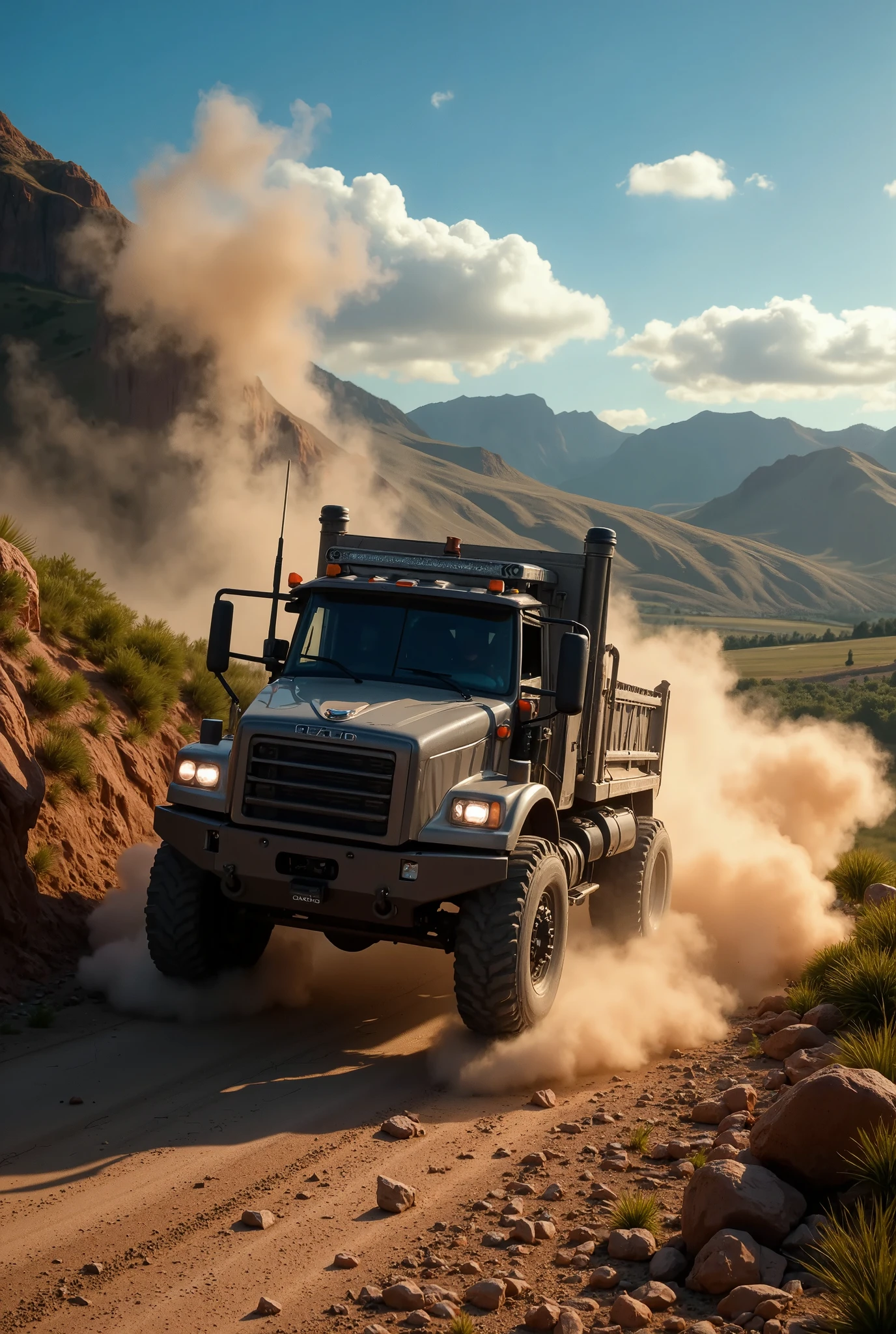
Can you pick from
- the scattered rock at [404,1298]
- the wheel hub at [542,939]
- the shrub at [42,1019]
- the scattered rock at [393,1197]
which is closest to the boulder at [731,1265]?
the scattered rock at [404,1298]

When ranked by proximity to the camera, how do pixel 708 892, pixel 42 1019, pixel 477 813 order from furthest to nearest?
pixel 708 892, pixel 42 1019, pixel 477 813

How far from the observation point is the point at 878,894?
41.5ft

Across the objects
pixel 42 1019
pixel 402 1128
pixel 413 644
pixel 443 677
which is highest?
pixel 413 644

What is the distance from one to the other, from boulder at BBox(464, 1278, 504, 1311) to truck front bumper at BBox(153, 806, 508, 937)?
2.78 metres

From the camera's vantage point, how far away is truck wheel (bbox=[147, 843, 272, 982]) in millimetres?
7934

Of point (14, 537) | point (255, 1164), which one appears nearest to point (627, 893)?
point (255, 1164)

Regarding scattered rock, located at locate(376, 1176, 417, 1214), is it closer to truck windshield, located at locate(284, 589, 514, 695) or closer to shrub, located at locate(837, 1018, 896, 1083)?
shrub, located at locate(837, 1018, 896, 1083)

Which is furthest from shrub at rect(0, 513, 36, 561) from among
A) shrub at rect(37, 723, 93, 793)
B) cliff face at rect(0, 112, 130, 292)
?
cliff face at rect(0, 112, 130, 292)

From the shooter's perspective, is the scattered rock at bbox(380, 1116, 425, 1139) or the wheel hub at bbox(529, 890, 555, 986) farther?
the wheel hub at bbox(529, 890, 555, 986)

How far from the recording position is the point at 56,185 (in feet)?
402

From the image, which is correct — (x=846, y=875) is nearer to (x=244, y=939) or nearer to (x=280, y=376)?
(x=244, y=939)

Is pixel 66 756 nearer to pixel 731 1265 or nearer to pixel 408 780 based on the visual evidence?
pixel 408 780

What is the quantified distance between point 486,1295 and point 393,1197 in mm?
979

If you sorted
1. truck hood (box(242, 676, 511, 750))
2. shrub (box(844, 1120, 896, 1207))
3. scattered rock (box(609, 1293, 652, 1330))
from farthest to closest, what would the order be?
truck hood (box(242, 676, 511, 750)) < shrub (box(844, 1120, 896, 1207)) < scattered rock (box(609, 1293, 652, 1330))
